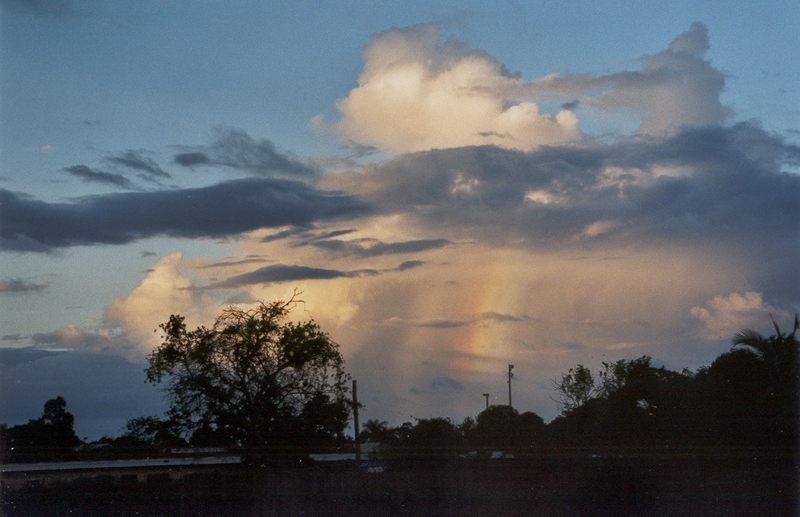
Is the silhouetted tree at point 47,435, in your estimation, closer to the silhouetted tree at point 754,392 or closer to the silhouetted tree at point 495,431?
the silhouetted tree at point 495,431

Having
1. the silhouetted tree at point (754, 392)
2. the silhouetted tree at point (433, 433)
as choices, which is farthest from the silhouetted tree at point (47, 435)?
the silhouetted tree at point (754, 392)

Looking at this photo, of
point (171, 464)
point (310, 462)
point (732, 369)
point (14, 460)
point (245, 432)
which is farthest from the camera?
point (245, 432)

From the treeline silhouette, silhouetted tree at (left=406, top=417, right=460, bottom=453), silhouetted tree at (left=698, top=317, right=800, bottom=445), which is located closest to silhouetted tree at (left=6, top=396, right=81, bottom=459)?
the treeline silhouette

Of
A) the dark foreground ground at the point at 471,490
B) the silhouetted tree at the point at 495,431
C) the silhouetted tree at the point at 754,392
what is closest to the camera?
the dark foreground ground at the point at 471,490

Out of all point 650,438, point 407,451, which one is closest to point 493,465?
point 407,451

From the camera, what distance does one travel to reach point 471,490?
48.0 ft

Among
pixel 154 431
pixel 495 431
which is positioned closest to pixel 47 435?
pixel 154 431

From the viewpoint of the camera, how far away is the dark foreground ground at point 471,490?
552 inches

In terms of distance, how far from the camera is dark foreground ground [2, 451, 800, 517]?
46.0 feet

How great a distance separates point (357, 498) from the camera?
14.4 m

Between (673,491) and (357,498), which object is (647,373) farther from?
(357,498)

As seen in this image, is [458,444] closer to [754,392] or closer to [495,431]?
[495,431]

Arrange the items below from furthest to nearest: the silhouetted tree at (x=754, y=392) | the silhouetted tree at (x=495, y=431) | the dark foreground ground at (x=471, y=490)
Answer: the silhouetted tree at (x=495, y=431) → the silhouetted tree at (x=754, y=392) → the dark foreground ground at (x=471, y=490)

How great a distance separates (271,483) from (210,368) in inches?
296
